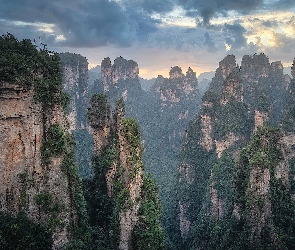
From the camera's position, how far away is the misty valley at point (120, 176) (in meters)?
15.4

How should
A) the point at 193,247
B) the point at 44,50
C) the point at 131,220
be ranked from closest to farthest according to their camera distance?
1. the point at 44,50
2. the point at 131,220
3. the point at 193,247

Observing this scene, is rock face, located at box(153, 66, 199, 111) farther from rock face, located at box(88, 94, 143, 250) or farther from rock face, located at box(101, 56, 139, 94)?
rock face, located at box(88, 94, 143, 250)

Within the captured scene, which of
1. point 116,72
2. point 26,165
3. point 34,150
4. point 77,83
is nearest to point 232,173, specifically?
point 34,150

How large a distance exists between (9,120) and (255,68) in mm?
64084

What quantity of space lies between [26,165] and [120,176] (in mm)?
6272

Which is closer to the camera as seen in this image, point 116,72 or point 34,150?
point 34,150

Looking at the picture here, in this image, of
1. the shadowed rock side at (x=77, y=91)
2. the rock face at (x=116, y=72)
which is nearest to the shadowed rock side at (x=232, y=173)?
the shadowed rock side at (x=77, y=91)

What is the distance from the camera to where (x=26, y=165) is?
51.2ft

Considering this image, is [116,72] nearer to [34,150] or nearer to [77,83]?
[77,83]

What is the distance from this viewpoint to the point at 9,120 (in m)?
15.2

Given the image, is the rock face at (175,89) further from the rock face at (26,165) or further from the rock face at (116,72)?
the rock face at (26,165)

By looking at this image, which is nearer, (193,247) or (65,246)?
(65,246)

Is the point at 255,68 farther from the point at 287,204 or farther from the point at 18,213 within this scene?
the point at 18,213

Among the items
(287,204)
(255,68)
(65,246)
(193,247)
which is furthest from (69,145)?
(255,68)
